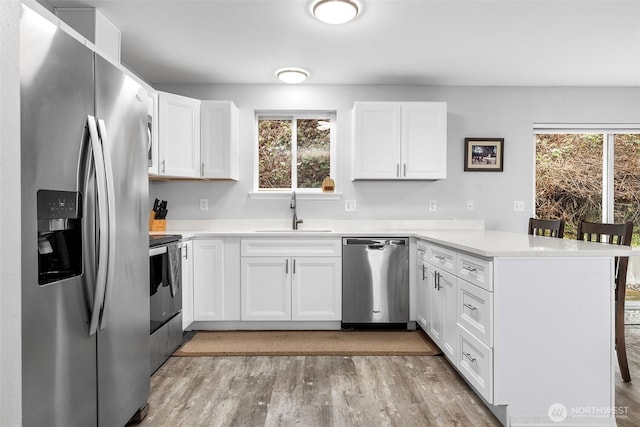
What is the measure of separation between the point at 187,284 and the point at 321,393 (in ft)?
4.87

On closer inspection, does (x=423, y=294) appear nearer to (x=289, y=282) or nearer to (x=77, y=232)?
(x=289, y=282)

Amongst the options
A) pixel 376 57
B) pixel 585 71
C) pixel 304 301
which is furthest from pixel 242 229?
pixel 585 71

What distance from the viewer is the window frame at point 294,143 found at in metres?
3.83

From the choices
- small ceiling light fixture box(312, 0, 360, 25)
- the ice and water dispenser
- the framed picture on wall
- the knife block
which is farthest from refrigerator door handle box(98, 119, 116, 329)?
the framed picture on wall

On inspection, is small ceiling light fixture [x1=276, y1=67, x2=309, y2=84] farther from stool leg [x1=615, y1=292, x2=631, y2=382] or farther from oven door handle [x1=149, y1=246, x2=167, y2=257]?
stool leg [x1=615, y1=292, x2=631, y2=382]

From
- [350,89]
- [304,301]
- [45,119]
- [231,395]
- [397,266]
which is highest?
[350,89]

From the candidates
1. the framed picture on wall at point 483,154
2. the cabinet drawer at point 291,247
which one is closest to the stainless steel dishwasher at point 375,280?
the cabinet drawer at point 291,247

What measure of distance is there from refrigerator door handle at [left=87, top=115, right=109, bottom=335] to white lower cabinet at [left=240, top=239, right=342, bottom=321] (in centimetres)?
184

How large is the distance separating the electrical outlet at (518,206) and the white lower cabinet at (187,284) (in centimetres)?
328

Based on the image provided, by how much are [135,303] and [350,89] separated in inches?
116

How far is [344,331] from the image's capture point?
323cm

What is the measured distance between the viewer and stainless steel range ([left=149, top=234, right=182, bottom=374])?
2.39 metres

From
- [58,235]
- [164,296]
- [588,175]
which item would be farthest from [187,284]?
[588,175]

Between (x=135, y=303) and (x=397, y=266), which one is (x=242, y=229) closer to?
(x=397, y=266)
